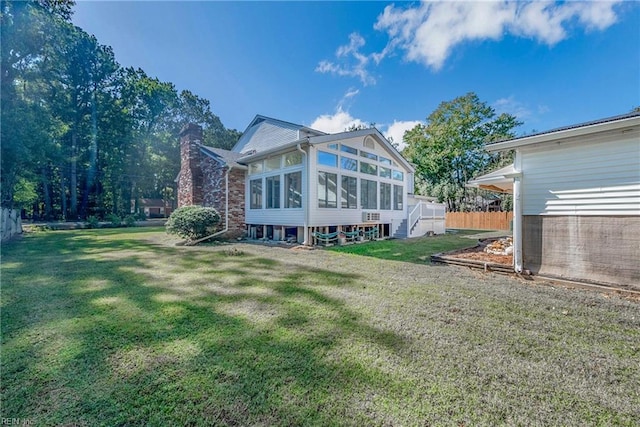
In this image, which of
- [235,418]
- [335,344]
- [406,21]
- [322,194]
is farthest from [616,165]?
[406,21]

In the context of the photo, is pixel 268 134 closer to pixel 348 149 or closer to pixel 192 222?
pixel 348 149

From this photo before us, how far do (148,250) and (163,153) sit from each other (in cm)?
2955

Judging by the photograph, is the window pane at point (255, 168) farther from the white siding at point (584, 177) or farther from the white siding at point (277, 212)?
the white siding at point (584, 177)

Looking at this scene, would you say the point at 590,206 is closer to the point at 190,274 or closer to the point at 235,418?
the point at 235,418

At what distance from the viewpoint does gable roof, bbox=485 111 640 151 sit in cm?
456

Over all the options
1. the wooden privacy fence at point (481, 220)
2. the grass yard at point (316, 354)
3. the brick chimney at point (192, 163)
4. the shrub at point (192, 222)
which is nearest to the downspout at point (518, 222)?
the grass yard at point (316, 354)

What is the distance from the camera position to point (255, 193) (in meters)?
13.0

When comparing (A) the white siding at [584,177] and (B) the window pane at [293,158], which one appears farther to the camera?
(B) the window pane at [293,158]

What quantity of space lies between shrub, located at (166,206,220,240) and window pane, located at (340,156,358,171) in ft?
20.6

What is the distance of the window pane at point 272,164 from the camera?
11719mm

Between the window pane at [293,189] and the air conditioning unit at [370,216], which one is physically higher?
the window pane at [293,189]

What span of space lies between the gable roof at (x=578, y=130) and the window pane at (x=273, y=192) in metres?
8.34

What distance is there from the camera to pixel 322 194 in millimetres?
10742

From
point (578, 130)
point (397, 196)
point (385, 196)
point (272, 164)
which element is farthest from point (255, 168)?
point (578, 130)
